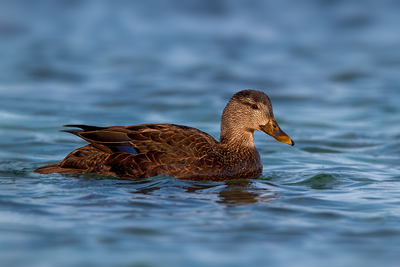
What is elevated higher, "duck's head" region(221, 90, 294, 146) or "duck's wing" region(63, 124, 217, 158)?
"duck's head" region(221, 90, 294, 146)

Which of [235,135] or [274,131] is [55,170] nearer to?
[235,135]

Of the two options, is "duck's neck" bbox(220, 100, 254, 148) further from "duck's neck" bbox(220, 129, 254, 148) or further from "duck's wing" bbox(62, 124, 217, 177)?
"duck's wing" bbox(62, 124, 217, 177)

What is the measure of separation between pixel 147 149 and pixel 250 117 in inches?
66.4

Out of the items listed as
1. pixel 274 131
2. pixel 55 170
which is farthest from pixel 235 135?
pixel 55 170

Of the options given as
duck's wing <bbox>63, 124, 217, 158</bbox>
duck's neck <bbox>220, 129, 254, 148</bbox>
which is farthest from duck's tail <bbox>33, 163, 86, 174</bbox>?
duck's neck <bbox>220, 129, 254, 148</bbox>

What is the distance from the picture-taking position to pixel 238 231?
6.16m

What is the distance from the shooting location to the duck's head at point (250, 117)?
348 inches

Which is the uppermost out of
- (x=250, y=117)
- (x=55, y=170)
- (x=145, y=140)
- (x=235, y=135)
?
(x=250, y=117)

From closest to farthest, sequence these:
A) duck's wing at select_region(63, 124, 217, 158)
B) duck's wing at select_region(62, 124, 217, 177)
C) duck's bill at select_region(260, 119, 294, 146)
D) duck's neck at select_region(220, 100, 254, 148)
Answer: duck's wing at select_region(62, 124, 217, 177), duck's wing at select_region(63, 124, 217, 158), duck's bill at select_region(260, 119, 294, 146), duck's neck at select_region(220, 100, 254, 148)

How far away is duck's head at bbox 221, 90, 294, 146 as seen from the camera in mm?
8828

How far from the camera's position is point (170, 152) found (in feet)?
27.4

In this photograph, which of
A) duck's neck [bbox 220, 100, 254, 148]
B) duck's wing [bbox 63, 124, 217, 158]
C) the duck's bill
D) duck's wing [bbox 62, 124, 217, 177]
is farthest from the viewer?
duck's neck [bbox 220, 100, 254, 148]

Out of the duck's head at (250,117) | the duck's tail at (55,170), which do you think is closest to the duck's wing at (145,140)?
the duck's tail at (55,170)

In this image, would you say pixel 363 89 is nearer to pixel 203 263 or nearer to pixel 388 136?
pixel 388 136
